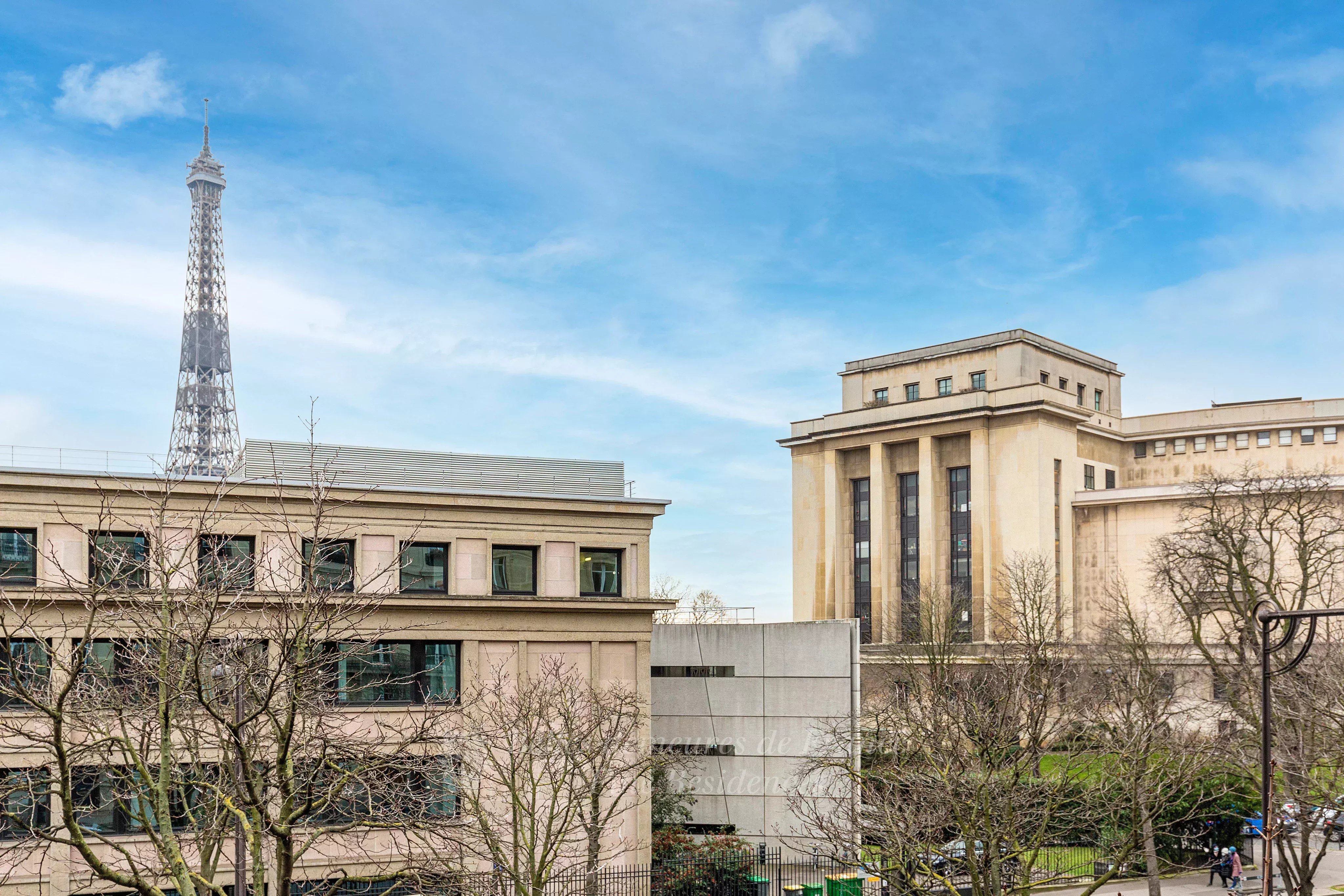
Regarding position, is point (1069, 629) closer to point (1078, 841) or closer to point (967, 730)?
point (1078, 841)

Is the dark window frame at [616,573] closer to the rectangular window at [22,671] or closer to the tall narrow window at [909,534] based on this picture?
the rectangular window at [22,671]

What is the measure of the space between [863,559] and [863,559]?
0.10 ft

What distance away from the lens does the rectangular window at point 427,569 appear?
36781 millimetres

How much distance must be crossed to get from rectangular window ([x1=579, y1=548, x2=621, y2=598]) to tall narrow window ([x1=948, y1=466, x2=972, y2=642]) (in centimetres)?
6175

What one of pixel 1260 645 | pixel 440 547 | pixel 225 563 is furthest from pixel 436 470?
pixel 1260 645

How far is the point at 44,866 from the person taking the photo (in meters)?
32.3

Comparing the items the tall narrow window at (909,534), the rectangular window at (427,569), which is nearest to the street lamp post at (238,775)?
the rectangular window at (427,569)

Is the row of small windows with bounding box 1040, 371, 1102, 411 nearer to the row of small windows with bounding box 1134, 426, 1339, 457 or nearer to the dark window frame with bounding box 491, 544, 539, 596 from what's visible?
the row of small windows with bounding box 1134, 426, 1339, 457

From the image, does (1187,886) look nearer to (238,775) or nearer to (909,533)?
(238,775)

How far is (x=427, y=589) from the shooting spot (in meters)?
37.0

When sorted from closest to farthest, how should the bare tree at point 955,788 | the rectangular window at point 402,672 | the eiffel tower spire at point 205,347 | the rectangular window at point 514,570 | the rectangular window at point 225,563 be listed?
the rectangular window at point 225,563
the bare tree at point 955,788
the rectangular window at point 402,672
the rectangular window at point 514,570
the eiffel tower spire at point 205,347

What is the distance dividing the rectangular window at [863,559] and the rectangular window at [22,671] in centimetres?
8054

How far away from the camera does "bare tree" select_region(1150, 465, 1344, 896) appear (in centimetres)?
3064

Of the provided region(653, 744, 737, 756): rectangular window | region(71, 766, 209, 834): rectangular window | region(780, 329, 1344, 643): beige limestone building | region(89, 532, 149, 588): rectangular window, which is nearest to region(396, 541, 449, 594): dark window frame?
region(89, 532, 149, 588): rectangular window
